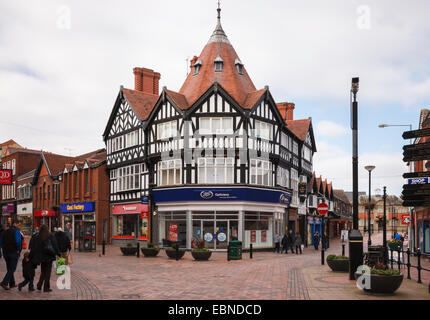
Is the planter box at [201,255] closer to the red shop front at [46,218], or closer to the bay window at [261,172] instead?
the bay window at [261,172]

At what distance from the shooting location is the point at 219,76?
34.6 meters

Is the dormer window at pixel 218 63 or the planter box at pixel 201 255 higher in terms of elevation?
the dormer window at pixel 218 63

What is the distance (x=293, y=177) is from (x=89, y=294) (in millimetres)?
30921

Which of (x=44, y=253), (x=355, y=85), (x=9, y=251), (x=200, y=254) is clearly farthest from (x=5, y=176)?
(x=355, y=85)

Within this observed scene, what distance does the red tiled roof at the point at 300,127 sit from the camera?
44384 millimetres

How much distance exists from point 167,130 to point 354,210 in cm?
2122

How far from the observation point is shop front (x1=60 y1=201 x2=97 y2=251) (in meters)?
30.0

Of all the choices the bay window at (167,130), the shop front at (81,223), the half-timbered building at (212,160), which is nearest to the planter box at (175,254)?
the shop front at (81,223)

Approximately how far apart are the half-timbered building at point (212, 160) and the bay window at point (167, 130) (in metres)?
0.07

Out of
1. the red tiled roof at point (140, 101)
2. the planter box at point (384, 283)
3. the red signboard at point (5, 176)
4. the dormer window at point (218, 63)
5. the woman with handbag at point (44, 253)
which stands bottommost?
the planter box at point (384, 283)

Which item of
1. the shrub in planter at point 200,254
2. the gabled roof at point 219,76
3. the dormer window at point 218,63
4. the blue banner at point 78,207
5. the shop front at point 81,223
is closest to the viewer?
the shrub in planter at point 200,254
